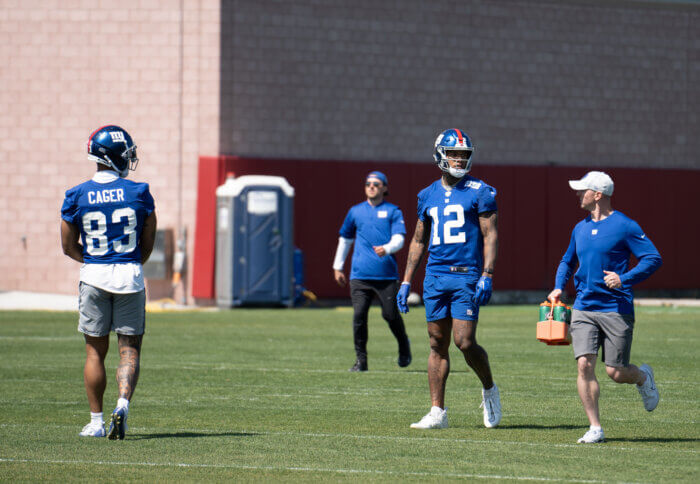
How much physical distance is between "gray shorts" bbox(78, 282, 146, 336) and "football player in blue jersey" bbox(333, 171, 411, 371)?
546cm

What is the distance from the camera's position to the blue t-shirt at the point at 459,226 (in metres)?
10.1

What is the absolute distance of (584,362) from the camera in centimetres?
923

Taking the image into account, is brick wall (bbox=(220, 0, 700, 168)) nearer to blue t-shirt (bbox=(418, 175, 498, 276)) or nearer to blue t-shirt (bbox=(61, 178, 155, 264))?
blue t-shirt (bbox=(418, 175, 498, 276))

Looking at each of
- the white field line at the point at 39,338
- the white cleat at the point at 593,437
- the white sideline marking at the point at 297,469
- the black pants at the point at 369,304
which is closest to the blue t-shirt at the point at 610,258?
the white cleat at the point at 593,437

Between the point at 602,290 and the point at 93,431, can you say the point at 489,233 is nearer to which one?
the point at 602,290

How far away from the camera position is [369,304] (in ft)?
48.2

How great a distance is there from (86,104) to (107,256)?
20716 millimetres

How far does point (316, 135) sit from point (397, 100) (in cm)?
232

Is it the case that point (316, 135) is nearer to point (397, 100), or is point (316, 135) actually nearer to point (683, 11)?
point (397, 100)

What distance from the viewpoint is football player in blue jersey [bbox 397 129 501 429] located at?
10.1 m

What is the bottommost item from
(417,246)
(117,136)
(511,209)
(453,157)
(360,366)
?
(360,366)

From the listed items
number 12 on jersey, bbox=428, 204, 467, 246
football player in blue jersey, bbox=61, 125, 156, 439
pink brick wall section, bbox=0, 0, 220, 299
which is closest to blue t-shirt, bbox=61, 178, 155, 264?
football player in blue jersey, bbox=61, 125, 156, 439

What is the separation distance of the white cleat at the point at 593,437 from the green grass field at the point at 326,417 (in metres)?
0.15

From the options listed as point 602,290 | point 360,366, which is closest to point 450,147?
point 602,290
